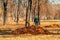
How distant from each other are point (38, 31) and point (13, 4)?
65.6 ft

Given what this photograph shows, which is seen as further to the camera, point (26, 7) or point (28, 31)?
point (26, 7)

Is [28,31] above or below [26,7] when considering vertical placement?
below

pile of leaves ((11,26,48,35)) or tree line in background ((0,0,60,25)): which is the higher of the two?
tree line in background ((0,0,60,25))

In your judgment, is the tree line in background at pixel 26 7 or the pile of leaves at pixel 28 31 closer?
the pile of leaves at pixel 28 31

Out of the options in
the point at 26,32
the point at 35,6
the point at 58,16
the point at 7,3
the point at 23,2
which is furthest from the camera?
the point at 58,16

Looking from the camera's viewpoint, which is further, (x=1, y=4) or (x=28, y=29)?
(x=1, y=4)

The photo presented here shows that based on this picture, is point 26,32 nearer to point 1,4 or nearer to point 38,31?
point 38,31

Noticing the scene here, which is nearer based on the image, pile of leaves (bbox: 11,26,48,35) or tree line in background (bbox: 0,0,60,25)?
pile of leaves (bbox: 11,26,48,35)

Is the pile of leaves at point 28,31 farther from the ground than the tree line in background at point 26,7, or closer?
closer

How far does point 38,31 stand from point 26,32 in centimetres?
165

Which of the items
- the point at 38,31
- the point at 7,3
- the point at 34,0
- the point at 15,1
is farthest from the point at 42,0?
the point at 38,31

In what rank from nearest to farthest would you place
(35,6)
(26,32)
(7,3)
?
(26,32) → (35,6) → (7,3)

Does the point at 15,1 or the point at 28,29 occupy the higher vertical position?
the point at 15,1

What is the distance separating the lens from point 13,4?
149 ft
